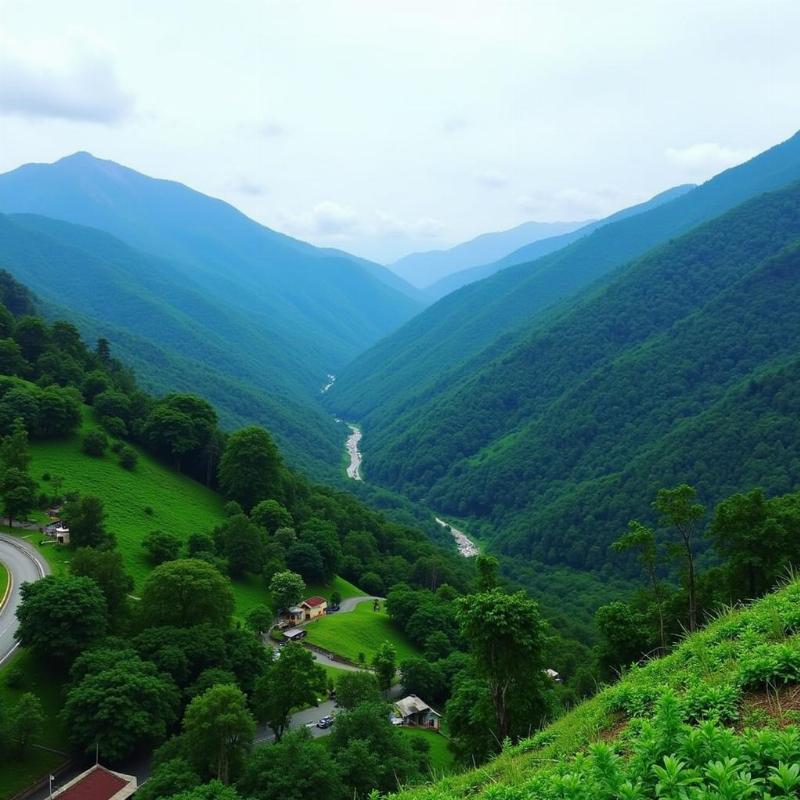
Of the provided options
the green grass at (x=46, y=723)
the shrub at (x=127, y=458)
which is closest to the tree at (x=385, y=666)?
the green grass at (x=46, y=723)

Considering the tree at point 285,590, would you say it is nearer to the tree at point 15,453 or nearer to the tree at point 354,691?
the tree at point 354,691

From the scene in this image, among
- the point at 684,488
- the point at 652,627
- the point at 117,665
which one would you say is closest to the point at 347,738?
the point at 117,665

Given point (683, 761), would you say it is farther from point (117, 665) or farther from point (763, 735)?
point (117, 665)

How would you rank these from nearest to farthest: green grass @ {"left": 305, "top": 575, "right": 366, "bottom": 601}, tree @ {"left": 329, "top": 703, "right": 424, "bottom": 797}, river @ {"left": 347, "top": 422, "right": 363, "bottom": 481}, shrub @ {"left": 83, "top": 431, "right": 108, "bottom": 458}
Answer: tree @ {"left": 329, "top": 703, "right": 424, "bottom": 797}
green grass @ {"left": 305, "top": 575, "right": 366, "bottom": 601}
shrub @ {"left": 83, "top": 431, "right": 108, "bottom": 458}
river @ {"left": 347, "top": 422, "right": 363, "bottom": 481}

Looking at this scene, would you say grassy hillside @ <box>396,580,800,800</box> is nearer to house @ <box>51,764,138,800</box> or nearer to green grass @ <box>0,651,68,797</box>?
house @ <box>51,764,138,800</box>

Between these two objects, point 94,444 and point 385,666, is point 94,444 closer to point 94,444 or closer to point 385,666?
point 94,444

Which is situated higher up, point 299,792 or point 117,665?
point 117,665

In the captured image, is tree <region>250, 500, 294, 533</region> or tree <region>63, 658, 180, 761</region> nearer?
tree <region>63, 658, 180, 761</region>

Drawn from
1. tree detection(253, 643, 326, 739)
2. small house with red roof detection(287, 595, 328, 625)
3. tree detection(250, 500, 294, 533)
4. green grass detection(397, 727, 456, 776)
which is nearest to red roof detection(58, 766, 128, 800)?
tree detection(253, 643, 326, 739)
